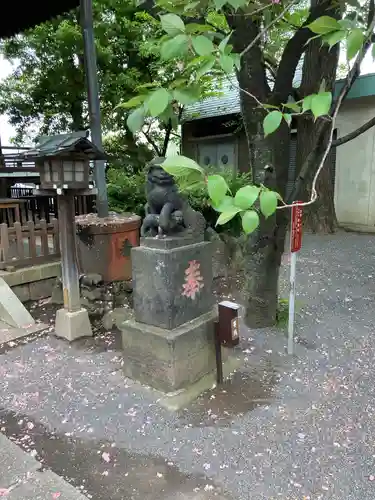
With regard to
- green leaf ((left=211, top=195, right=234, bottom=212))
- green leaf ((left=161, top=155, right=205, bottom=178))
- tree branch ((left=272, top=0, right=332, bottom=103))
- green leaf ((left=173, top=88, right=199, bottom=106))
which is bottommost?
green leaf ((left=211, top=195, right=234, bottom=212))

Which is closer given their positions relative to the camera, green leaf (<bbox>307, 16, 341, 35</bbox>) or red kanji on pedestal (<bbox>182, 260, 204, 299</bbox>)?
green leaf (<bbox>307, 16, 341, 35</bbox>)

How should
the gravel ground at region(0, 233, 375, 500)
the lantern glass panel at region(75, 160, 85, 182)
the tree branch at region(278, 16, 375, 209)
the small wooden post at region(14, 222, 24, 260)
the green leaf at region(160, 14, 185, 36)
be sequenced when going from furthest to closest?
the small wooden post at region(14, 222, 24, 260) → the lantern glass panel at region(75, 160, 85, 182) → the tree branch at region(278, 16, 375, 209) → the gravel ground at region(0, 233, 375, 500) → the green leaf at region(160, 14, 185, 36)

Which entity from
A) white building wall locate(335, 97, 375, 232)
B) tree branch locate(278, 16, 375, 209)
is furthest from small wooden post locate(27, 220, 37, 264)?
white building wall locate(335, 97, 375, 232)

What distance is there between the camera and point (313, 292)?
580 centimetres

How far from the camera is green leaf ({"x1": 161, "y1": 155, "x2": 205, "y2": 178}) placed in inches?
57.9

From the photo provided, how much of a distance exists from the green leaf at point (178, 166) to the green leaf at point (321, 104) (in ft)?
1.80

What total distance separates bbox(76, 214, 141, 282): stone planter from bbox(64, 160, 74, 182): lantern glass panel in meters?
1.38

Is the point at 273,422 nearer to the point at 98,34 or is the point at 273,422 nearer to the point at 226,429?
the point at 226,429

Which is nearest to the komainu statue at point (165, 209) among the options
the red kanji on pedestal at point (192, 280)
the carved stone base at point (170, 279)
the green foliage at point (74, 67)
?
the carved stone base at point (170, 279)

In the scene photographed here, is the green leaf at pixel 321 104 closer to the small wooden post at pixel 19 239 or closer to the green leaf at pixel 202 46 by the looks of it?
the green leaf at pixel 202 46

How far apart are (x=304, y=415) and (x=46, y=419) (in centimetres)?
209

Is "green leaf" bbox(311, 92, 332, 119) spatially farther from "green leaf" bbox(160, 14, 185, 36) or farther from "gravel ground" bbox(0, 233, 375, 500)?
"gravel ground" bbox(0, 233, 375, 500)

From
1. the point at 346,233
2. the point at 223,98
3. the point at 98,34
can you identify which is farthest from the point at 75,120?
the point at 346,233

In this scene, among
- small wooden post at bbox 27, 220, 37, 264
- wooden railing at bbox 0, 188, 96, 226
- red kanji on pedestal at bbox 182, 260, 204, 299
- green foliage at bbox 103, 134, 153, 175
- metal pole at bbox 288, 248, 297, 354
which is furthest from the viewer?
green foliage at bbox 103, 134, 153, 175
